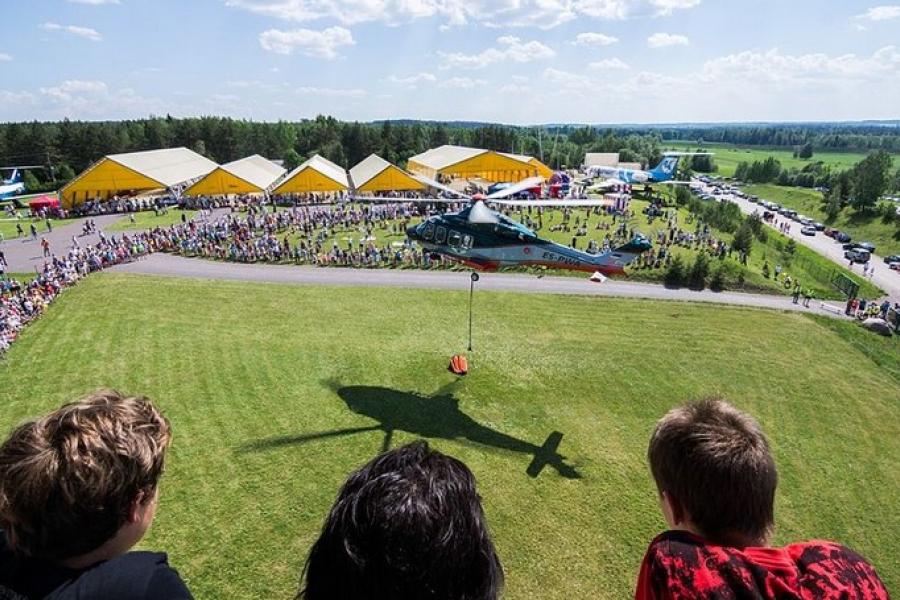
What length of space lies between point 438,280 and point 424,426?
1572 cm

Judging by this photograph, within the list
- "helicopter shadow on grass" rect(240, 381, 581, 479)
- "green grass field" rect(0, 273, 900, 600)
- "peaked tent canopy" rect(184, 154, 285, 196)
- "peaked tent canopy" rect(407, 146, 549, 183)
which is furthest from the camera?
"peaked tent canopy" rect(407, 146, 549, 183)

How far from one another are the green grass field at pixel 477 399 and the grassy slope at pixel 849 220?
130ft

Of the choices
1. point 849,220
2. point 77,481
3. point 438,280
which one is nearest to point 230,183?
point 438,280

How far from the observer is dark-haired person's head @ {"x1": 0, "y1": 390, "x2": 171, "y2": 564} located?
6.68ft

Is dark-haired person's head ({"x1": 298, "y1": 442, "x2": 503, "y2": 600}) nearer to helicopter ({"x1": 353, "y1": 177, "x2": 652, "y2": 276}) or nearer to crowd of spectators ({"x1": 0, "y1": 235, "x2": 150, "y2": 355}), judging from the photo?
helicopter ({"x1": 353, "y1": 177, "x2": 652, "y2": 276})

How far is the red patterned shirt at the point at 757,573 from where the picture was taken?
1.84m

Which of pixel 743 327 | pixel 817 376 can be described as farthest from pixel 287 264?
pixel 817 376

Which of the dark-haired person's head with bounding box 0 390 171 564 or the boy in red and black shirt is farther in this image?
the dark-haired person's head with bounding box 0 390 171 564

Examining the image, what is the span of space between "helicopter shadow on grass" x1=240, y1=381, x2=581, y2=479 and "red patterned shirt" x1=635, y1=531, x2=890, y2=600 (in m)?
10.8

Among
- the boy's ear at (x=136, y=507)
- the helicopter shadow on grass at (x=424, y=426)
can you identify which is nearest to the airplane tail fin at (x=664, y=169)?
the helicopter shadow on grass at (x=424, y=426)

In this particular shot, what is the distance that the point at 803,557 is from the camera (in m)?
1.98

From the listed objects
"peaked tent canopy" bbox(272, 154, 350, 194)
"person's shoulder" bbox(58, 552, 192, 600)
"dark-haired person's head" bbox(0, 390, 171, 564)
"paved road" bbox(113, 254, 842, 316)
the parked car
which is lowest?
the parked car

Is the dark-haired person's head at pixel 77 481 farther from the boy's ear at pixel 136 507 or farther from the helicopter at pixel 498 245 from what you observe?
the helicopter at pixel 498 245

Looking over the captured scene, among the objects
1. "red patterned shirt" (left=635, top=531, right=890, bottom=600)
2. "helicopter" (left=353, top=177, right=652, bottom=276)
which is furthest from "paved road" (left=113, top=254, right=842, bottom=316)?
"red patterned shirt" (left=635, top=531, right=890, bottom=600)
